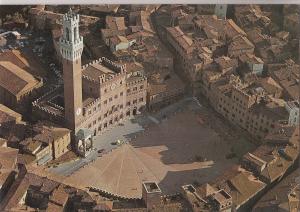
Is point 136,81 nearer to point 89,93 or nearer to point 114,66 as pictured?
point 114,66

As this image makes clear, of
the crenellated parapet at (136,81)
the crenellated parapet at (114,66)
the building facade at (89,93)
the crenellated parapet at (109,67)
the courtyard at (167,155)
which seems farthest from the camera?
the crenellated parapet at (136,81)

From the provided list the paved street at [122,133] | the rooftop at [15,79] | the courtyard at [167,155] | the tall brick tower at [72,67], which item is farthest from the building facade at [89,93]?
the rooftop at [15,79]

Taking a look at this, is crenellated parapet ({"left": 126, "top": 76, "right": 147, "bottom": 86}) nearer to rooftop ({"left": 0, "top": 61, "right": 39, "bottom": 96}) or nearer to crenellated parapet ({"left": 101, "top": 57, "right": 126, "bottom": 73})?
crenellated parapet ({"left": 101, "top": 57, "right": 126, "bottom": 73})

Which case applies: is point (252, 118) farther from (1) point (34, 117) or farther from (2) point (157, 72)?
(1) point (34, 117)

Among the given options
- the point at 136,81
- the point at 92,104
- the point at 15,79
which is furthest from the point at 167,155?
the point at 15,79

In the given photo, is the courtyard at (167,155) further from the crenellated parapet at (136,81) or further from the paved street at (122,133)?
the crenellated parapet at (136,81)
